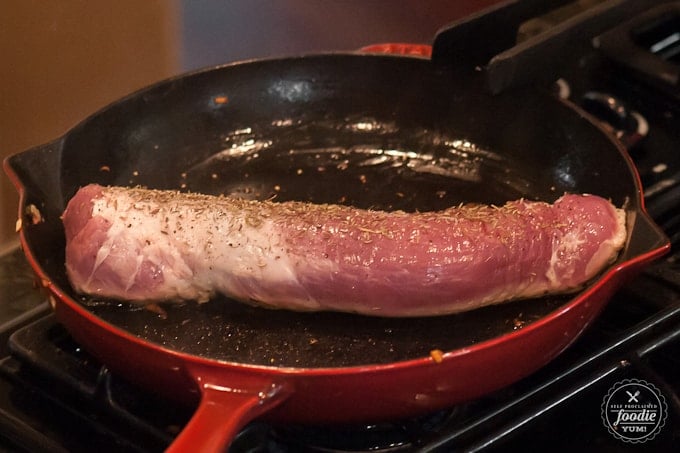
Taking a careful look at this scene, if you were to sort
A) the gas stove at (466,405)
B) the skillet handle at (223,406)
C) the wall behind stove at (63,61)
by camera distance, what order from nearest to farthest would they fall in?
the skillet handle at (223,406) < the gas stove at (466,405) < the wall behind stove at (63,61)

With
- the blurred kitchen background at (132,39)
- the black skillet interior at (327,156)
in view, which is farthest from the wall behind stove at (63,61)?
the black skillet interior at (327,156)

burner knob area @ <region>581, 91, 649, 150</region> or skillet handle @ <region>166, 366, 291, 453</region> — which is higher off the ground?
skillet handle @ <region>166, 366, 291, 453</region>

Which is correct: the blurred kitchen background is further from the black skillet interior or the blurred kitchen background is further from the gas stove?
the gas stove

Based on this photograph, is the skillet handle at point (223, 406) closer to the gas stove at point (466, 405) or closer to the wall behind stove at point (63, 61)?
the gas stove at point (466, 405)

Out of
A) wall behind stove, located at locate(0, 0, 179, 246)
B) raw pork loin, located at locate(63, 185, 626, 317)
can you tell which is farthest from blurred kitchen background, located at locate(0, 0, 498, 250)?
raw pork loin, located at locate(63, 185, 626, 317)

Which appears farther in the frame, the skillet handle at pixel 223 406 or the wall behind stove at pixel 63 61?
the wall behind stove at pixel 63 61

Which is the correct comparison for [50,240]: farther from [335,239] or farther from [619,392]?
[619,392]
